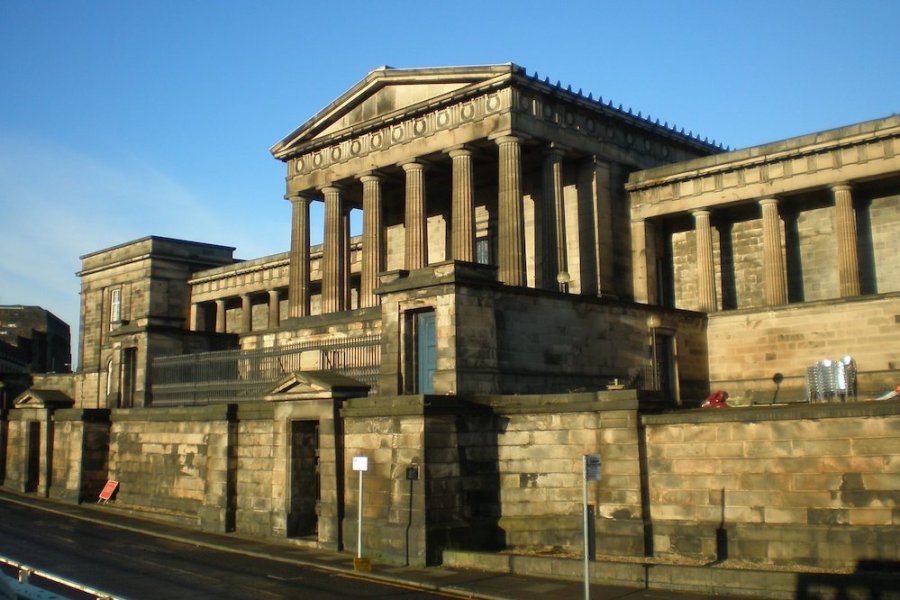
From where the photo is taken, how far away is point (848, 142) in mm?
34438

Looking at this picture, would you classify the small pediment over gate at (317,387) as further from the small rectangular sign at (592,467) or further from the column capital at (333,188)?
the column capital at (333,188)

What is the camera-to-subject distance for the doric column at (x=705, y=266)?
37.4 metres

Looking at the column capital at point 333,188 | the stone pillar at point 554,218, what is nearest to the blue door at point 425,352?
the stone pillar at point 554,218

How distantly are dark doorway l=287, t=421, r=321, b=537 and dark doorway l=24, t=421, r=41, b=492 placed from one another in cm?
1721

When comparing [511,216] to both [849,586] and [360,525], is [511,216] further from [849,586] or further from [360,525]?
[849,586]

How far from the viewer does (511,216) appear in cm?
3628

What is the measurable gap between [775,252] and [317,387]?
66.9 feet

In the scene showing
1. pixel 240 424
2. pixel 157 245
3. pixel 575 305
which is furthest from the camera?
pixel 157 245

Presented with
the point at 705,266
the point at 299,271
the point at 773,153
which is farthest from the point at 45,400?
the point at 773,153

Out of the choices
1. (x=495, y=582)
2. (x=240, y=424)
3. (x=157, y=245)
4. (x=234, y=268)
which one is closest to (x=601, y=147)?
(x=240, y=424)

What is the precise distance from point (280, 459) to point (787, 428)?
13070 mm

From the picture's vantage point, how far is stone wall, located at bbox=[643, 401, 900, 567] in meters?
16.6

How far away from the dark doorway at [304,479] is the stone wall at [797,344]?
16719mm

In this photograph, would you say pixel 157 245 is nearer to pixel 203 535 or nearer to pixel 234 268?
pixel 234 268
